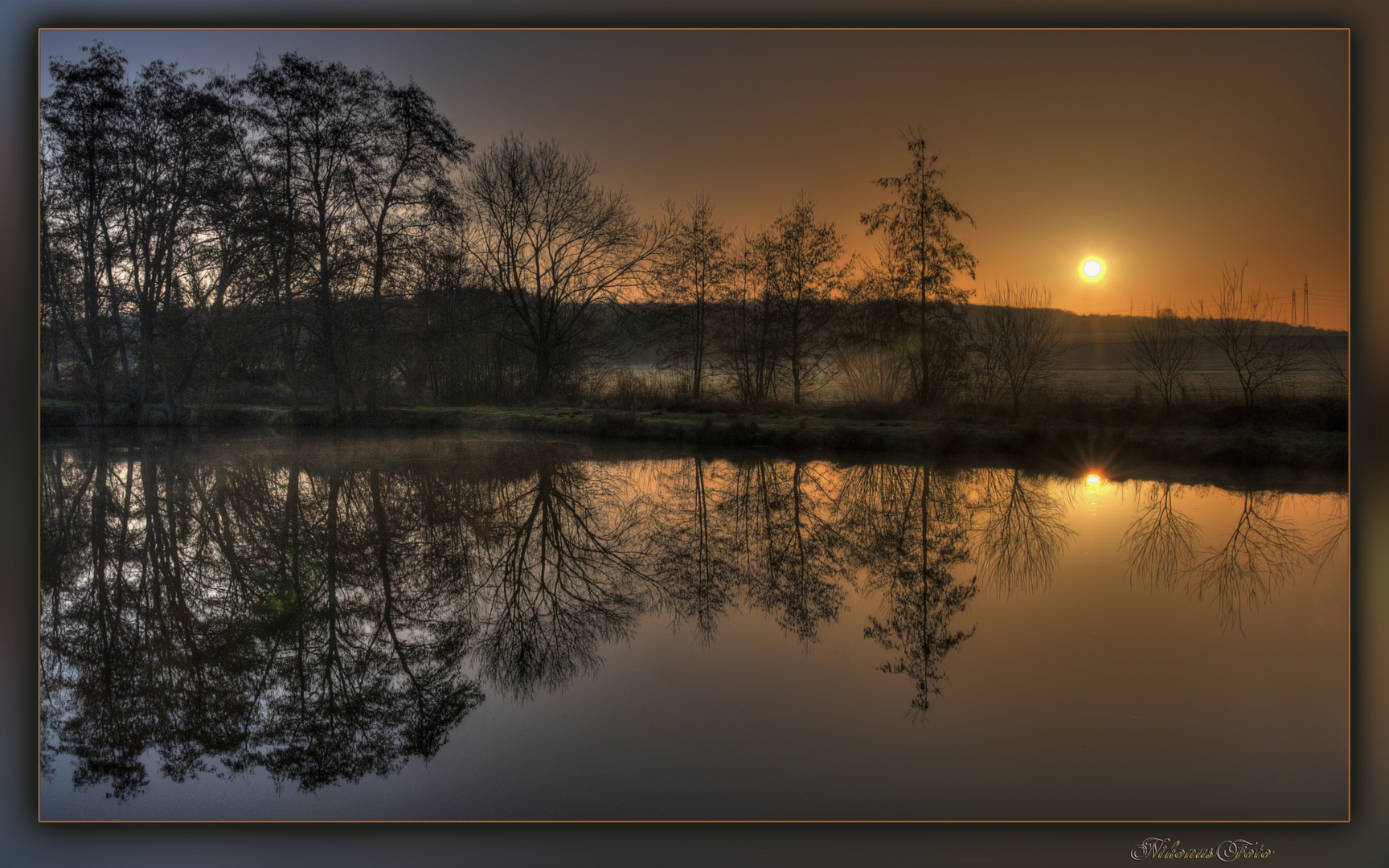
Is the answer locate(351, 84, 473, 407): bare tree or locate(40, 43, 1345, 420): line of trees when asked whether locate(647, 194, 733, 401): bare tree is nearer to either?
locate(40, 43, 1345, 420): line of trees

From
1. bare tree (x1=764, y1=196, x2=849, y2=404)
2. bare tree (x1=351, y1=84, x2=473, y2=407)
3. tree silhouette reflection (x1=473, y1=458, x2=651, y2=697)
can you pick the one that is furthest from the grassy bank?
tree silhouette reflection (x1=473, y1=458, x2=651, y2=697)

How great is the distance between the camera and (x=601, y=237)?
21.2 feet

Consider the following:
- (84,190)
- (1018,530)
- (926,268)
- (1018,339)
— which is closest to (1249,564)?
(1018,530)

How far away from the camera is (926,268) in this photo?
5.22 meters

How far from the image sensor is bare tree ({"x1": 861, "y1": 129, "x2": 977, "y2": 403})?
15.3 ft

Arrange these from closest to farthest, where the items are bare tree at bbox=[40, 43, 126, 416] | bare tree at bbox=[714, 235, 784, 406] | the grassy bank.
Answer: bare tree at bbox=[40, 43, 126, 416] → the grassy bank → bare tree at bbox=[714, 235, 784, 406]

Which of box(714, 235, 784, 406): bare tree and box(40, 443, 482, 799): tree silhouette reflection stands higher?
box(714, 235, 784, 406): bare tree

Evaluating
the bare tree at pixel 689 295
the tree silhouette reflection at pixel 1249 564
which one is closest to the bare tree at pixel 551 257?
the bare tree at pixel 689 295

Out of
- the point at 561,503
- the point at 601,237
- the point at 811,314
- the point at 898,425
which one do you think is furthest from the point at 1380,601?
the point at 601,237

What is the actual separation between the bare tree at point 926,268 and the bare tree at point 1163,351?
1.15 metres

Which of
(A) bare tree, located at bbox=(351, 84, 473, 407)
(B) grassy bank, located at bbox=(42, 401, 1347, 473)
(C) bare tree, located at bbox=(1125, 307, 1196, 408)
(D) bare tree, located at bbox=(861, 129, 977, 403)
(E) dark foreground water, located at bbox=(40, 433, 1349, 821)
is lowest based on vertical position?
(E) dark foreground water, located at bbox=(40, 433, 1349, 821)

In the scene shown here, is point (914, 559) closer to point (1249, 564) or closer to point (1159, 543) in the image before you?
point (1159, 543)

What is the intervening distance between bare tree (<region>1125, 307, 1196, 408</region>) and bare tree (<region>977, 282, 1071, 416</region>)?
1.40 ft

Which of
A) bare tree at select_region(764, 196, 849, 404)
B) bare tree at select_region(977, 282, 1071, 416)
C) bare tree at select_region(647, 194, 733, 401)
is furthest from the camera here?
bare tree at select_region(647, 194, 733, 401)
